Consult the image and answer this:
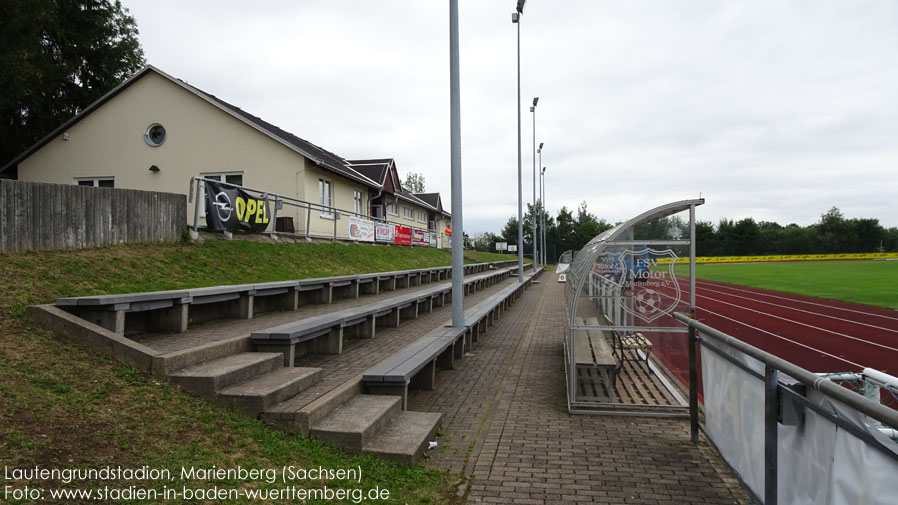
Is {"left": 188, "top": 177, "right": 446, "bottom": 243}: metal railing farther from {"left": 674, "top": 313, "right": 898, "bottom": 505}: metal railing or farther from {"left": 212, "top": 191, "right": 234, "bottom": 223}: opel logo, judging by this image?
{"left": 674, "top": 313, "right": 898, "bottom": 505}: metal railing

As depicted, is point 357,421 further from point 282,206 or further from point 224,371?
point 282,206

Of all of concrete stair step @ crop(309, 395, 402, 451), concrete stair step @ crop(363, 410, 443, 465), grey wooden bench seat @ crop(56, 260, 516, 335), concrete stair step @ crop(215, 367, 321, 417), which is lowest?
concrete stair step @ crop(363, 410, 443, 465)

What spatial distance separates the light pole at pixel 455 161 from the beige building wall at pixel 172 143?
14.2 m

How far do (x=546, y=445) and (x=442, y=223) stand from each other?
52.2 metres

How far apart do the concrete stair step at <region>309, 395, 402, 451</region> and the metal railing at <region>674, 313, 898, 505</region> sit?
9.43 ft

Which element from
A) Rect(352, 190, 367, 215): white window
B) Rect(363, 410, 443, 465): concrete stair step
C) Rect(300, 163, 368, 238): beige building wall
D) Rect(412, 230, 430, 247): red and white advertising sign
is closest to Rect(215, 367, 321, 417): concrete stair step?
Answer: Rect(363, 410, 443, 465): concrete stair step

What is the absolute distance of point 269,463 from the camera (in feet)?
12.3

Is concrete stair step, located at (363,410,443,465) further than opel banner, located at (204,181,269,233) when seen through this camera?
No

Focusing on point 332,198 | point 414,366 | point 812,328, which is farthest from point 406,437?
point 332,198

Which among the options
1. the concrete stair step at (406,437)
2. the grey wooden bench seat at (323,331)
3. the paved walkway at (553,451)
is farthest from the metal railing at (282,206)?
the concrete stair step at (406,437)

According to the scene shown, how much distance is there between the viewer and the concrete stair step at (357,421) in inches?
167

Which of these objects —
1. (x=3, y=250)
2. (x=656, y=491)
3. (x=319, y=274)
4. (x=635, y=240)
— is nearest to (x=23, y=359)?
(x=3, y=250)

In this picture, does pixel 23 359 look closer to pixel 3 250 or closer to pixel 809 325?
pixel 3 250

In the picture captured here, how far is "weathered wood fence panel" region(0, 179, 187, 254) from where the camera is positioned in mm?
6977
